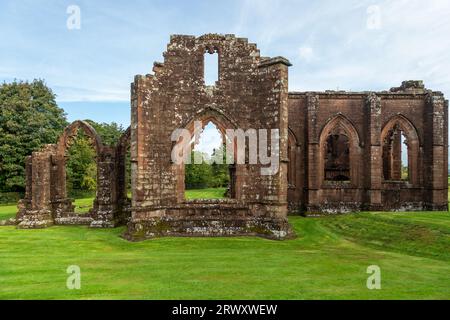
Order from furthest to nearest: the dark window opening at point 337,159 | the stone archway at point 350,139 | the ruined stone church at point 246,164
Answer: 1. the dark window opening at point 337,159
2. the stone archway at point 350,139
3. the ruined stone church at point 246,164

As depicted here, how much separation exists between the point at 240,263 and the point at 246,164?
563 cm

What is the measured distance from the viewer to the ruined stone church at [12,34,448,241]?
45.6ft

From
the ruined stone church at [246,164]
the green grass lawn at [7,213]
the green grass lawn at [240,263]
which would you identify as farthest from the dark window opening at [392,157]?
the green grass lawn at [7,213]

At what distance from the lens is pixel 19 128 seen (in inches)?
1298

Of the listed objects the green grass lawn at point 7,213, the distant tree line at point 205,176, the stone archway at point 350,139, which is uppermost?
the stone archway at point 350,139

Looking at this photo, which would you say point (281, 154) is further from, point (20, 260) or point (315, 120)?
point (20, 260)

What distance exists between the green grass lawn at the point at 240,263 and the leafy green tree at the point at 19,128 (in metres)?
19.8

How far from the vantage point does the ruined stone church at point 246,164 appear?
1390cm

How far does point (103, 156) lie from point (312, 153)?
12106mm

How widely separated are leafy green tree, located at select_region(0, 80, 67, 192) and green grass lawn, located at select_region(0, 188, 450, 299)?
19755 mm

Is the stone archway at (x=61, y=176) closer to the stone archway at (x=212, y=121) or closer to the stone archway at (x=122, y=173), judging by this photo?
the stone archway at (x=122, y=173)

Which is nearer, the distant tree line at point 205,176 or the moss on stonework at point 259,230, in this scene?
the moss on stonework at point 259,230

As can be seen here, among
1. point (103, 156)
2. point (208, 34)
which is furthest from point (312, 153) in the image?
point (103, 156)

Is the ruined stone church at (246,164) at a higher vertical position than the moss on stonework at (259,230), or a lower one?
higher
